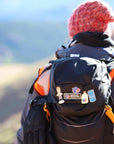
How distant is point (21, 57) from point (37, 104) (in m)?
14.7

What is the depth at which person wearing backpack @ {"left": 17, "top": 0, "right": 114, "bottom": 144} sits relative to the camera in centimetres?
126

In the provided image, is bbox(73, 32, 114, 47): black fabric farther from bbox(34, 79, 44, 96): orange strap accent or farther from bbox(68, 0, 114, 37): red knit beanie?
bbox(34, 79, 44, 96): orange strap accent

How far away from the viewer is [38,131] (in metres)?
1.36

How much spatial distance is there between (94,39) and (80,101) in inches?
16.0

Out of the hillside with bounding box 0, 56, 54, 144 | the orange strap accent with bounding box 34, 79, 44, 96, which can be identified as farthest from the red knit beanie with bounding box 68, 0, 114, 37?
the hillside with bounding box 0, 56, 54, 144

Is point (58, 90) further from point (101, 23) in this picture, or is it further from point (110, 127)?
point (101, 23)

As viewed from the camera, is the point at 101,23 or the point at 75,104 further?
the point at 101,23

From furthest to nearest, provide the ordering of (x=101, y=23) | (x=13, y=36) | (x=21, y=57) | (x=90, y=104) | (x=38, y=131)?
(x=13, y=36) < (x=21, y=57) < (x=101, y=23) < (x=38, y=131) < (x=90, y=104)

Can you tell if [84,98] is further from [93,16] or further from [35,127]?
[93,16]

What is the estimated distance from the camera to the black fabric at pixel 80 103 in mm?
1251

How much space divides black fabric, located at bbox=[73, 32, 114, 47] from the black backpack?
6.5 inches

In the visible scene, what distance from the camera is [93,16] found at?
1.49 metres

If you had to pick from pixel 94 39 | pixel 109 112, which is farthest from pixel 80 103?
pixel 94 39

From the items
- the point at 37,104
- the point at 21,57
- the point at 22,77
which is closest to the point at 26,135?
the point at 37,104
